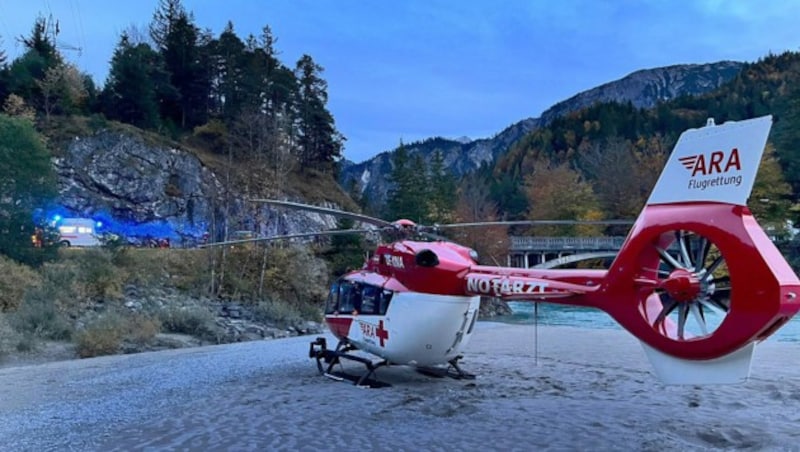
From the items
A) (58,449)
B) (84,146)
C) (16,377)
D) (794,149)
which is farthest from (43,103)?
(794,149)

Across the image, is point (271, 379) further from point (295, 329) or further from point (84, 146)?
point (84, 146)

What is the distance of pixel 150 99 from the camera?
5088cm

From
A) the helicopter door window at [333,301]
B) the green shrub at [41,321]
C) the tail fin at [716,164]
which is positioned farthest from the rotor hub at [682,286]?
the green shrub at [41,321]

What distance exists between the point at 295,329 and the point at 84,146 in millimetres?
27039

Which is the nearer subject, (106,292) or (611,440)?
(611,440)

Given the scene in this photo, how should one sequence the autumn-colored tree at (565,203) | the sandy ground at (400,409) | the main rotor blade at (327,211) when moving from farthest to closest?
the autumn-colored tree at (565,203) → the main rotor blade at (327,211) → the sandy ground at (400,409)

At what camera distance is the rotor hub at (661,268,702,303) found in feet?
20.9

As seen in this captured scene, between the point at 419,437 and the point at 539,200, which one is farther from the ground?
the point at 539,200

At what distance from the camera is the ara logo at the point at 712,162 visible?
634 cm

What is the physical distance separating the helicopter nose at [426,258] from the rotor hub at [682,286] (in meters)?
4.24

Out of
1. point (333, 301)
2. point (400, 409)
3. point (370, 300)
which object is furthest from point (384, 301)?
point (400, 409)

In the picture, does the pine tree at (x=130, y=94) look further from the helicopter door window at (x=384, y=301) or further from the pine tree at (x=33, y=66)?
the helicopter door window at (x=384, y=301)

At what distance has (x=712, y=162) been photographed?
6566 mm

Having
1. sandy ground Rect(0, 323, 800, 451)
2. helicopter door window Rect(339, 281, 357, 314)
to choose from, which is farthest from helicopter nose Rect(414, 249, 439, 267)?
sandy ground Rect(0, 323, 800, 451)
